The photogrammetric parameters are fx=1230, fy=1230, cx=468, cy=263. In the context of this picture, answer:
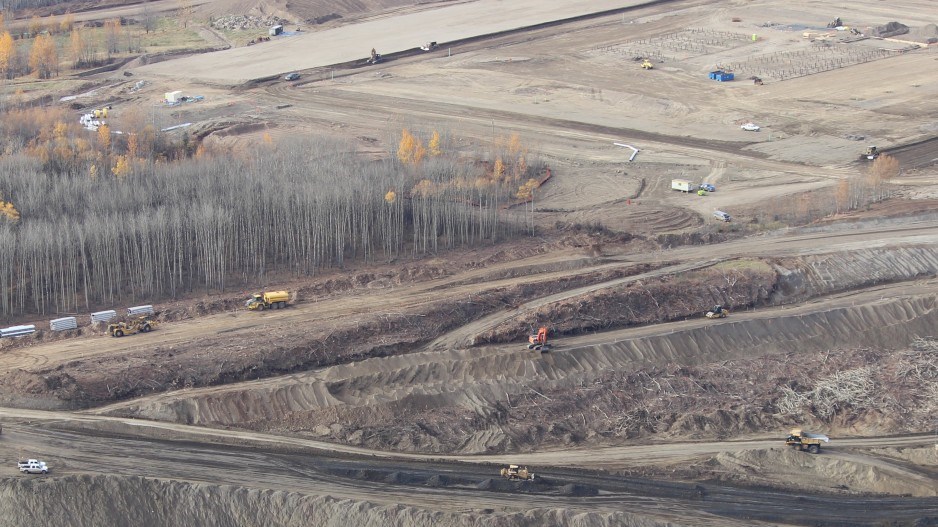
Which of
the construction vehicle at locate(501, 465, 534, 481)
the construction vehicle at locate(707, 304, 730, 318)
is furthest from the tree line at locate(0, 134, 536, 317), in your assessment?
the construction vehicle at locate(501, 465, 534, 481)

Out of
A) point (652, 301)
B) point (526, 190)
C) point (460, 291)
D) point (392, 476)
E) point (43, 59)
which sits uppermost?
point (43, 59)

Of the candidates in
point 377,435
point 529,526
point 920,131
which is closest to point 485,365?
point 377,435

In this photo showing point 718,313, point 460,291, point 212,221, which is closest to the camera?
point 718,313

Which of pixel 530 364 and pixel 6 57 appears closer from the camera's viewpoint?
pixel 530 364

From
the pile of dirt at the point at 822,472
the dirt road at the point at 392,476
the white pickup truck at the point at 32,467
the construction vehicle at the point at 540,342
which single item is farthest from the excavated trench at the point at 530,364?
the pile of dirt at the point at 822,472

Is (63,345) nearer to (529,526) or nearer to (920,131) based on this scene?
(529,526)

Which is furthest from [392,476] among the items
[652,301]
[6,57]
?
[6,57]

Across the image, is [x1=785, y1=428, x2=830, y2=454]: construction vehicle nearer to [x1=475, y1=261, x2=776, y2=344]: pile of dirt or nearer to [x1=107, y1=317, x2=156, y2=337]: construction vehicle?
[x1=475, y1=261, x2=776, y2=344]: pile of dirt

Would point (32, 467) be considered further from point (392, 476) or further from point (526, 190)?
point (526, 190)

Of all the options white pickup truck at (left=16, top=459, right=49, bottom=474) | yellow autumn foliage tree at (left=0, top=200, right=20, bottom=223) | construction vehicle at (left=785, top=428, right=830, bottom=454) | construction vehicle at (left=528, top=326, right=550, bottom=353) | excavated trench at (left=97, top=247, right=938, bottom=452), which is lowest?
construction vehicle at (left=785, top=428, right=830, bottom=454)
